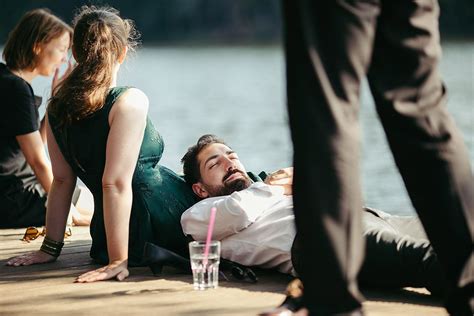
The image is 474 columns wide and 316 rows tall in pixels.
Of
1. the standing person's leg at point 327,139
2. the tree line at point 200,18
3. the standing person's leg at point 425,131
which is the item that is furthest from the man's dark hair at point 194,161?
the tree line at point 200,18

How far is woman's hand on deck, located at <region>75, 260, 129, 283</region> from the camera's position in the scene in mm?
3420

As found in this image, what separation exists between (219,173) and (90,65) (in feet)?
1.93

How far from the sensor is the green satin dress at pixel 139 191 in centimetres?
368

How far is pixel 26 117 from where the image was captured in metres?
4.71

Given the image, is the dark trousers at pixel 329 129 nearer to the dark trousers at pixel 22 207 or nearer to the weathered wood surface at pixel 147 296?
the weathered wood surface at pixel 147 296

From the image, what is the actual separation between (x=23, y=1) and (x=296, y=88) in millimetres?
46145

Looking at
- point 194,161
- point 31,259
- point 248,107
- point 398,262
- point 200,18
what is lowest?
point 200,18

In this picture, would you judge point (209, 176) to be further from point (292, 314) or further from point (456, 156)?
point (456, 156)

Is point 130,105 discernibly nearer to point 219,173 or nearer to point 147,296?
point 219,173

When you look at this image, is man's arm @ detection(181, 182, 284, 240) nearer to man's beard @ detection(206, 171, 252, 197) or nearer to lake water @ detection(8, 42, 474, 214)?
man's beard @ detection(206, 171, 252, 197)

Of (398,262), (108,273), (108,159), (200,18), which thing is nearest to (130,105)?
(108,159)

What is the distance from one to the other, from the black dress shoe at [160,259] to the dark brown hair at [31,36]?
1.68 m

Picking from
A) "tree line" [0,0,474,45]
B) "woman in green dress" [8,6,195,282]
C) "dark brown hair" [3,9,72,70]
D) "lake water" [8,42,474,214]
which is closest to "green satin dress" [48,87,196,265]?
"woman in green dress" [8,6,195,282]

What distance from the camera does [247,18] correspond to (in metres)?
52.2
